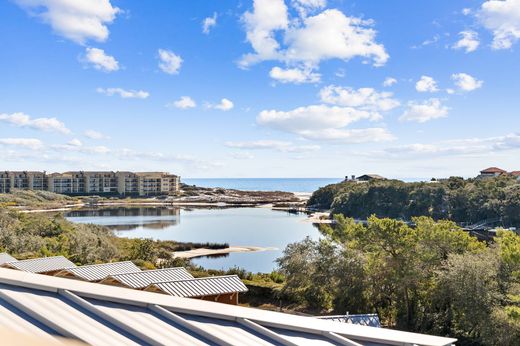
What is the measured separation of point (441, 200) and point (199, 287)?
174 feet

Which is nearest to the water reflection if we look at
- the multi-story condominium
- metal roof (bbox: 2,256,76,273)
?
the multi-story condominium

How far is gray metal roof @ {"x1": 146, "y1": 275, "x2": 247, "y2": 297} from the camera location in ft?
40.7

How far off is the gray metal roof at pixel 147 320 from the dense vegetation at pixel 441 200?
181ft

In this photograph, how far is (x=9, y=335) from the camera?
99cm

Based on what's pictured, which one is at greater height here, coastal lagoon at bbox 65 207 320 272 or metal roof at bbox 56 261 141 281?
metal roof at bbox 56 261 141 281

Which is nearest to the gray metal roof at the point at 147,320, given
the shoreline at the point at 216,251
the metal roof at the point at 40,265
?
the metal roof at the point at 40,265

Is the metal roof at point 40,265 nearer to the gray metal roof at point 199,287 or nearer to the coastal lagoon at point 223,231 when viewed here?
the gray metal roof at point 199,287

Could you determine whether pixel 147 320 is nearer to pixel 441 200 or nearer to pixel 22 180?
pixel 441 200

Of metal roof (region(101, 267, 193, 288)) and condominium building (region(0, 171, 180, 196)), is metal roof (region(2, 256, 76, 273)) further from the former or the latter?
condominium building (region(0, 171, 180, 196))

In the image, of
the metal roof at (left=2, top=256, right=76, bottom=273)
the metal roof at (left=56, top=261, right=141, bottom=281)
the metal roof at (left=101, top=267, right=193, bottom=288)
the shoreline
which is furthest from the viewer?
the shoreline

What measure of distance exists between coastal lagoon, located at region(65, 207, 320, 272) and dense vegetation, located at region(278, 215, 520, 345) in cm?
1094

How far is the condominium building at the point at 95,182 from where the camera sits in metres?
106

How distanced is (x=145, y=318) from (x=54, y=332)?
105 cm

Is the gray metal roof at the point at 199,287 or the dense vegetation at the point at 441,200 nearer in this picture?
the gray metal roof at the point at 199,287
